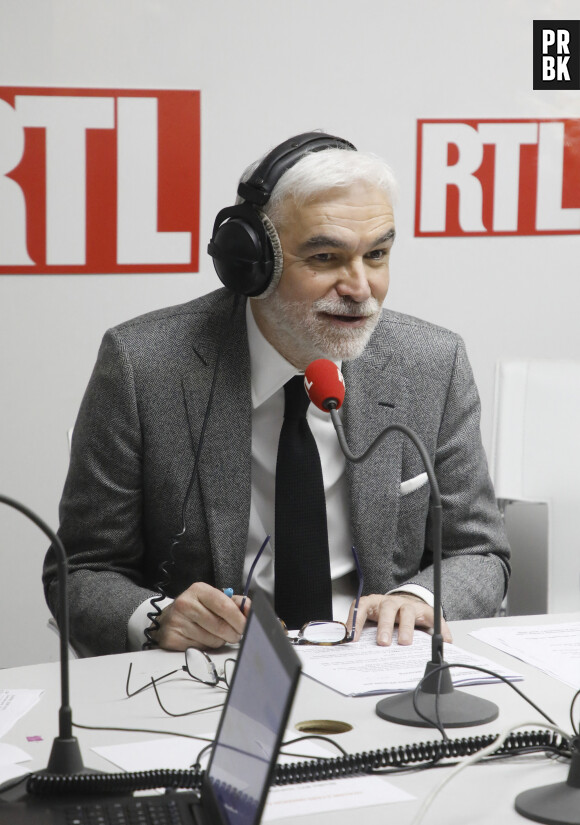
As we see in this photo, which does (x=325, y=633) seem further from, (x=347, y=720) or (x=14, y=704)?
(x=14, y=704)

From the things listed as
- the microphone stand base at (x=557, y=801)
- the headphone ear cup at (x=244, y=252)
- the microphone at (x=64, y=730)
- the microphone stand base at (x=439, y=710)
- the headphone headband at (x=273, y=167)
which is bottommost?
the microphone stand base at (x=439, y=710)

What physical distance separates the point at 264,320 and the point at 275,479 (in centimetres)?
28

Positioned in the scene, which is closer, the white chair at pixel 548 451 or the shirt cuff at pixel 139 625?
the shirt cuff at pixel 139 625

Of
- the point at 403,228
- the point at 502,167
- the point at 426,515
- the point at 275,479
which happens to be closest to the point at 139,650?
the point at 275,479

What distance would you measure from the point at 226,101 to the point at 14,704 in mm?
1794

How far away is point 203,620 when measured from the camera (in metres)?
1.41

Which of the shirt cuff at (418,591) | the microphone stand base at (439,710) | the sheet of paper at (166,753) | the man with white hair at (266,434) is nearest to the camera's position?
the sheet of paper at (166,753)

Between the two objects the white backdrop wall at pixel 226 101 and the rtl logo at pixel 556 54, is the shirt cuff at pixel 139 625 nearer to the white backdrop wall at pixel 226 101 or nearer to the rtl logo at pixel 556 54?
the white backdrop wall at pixel 226 101

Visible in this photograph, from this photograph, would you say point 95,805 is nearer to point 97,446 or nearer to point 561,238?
point 97,446

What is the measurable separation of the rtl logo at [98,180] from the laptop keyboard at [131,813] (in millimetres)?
1849

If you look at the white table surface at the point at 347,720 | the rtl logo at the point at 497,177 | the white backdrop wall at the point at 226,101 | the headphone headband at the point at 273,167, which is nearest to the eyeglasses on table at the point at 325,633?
the white table surface at the point at 347,720

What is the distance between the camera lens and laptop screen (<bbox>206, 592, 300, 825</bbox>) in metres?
0.75

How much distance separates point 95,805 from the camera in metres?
0.94

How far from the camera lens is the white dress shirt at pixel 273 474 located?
1.75 metres
